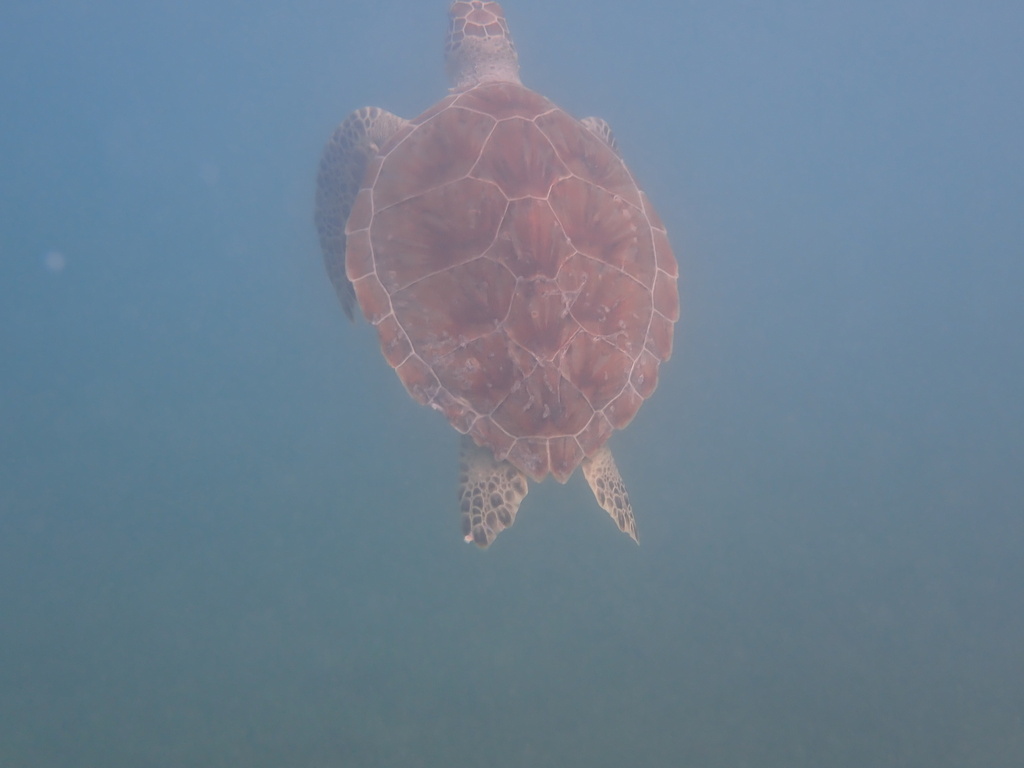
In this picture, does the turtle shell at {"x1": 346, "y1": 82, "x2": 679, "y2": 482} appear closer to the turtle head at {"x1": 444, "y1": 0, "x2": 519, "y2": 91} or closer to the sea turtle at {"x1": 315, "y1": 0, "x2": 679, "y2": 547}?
the sea turtle at {"x1": 315, "y1": 0, "x2": 679, "y2": 547}

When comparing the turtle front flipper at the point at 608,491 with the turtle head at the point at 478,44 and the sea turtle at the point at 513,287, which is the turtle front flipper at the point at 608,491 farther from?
the turtle head at the point at 478,44

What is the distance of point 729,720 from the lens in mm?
6789

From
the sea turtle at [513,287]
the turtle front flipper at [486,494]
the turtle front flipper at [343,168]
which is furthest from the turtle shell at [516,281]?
the turtle front flipper at [343,168]

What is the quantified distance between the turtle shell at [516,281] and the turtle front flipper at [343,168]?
Result: 117 cm

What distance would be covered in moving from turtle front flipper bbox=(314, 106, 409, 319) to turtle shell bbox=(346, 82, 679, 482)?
1175 mm

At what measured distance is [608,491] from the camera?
4.11 metres

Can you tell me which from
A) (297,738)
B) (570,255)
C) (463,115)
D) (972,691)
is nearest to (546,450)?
(570,255)

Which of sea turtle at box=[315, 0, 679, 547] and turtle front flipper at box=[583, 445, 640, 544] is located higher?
sea turtle at box=[315, 0, 679, 547]

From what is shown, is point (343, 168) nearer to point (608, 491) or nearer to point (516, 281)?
point (516, 281)

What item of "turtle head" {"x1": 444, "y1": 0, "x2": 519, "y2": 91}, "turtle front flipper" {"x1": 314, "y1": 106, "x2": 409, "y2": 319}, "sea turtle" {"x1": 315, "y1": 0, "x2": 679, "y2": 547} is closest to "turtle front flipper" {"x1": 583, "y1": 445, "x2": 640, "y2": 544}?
"sea turtle" {"x1": 315, "y1": 0, "x2": 679, "y2": 547}

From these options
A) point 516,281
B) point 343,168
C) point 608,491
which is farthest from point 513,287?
point 343,168

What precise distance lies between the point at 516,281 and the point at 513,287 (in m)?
0.04

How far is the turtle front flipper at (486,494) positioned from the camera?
3785mm

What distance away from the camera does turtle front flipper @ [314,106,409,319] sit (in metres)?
5.41
